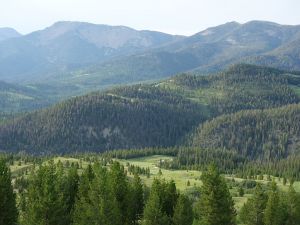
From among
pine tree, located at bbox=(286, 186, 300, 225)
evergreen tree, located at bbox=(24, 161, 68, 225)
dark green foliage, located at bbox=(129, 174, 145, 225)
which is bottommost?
pine tree, located at bbox=(286, 186, 300, 225)

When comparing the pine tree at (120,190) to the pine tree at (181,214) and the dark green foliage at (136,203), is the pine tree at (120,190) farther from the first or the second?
the pine tree at (181,214)

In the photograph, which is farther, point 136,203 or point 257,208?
point 257,208

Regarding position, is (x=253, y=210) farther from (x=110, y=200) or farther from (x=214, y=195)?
(x=110, y=200)

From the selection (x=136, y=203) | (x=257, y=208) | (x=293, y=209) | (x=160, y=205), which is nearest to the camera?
(x=160, y=205)

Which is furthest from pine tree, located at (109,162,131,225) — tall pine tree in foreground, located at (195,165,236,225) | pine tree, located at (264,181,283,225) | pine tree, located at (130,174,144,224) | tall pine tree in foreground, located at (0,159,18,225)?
pine tree, located at (264,181,283,225)

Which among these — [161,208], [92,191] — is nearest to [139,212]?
[161,208]

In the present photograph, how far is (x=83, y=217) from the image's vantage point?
8938 cm

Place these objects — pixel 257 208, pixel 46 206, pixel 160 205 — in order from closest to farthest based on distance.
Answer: pixel 46 206, pixel 160 205, pixel 257 208

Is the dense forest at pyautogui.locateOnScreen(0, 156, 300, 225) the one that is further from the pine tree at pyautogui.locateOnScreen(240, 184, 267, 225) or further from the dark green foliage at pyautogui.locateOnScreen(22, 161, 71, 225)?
the pine tree at pyautogui.locateOnScreen(240, 184, 267, 225)

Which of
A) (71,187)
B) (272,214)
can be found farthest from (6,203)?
(272,214)

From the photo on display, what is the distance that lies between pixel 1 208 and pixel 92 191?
15.9m

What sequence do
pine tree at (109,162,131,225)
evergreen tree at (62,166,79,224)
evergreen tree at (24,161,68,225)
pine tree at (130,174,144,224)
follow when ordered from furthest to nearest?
evergreen tree at (62,166,79,224), pine tree at (130,174,144,224), pine tree at (109,162,131,225), evergreen tree at (24,161,68,225)

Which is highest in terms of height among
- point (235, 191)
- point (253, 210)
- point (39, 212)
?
point (39, 212)

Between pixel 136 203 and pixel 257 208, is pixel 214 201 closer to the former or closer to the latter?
pixel 136 203
